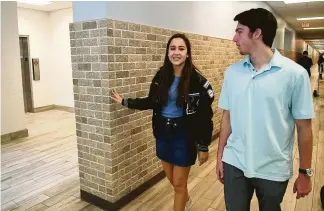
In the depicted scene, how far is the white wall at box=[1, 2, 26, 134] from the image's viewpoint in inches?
191

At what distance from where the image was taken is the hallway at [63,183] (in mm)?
2711

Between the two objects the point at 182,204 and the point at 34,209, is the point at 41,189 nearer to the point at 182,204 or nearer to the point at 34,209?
the point at 34,209

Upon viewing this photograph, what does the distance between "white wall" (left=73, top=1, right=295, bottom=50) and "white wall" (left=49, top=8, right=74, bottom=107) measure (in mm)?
4427

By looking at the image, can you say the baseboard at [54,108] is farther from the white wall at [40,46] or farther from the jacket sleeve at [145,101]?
the jacket sleeve at [145,101]

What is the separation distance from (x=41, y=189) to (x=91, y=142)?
1.04 metres

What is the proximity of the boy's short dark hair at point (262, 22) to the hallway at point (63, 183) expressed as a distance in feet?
6.08

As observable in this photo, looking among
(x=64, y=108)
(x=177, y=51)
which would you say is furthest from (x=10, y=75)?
(x=177, y=51)

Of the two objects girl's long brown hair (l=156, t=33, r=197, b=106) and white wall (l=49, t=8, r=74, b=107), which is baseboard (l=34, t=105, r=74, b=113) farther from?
girl's long brown hair (l=156, t=33, r=197, b=106)

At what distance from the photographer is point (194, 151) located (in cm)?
214

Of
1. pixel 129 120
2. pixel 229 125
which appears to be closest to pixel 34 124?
pixel 129 120

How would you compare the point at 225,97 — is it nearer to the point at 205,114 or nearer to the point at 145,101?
the point at 205,114

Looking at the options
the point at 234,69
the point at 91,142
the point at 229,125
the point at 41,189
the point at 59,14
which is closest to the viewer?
the point at 234,69

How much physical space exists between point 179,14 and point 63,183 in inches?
102

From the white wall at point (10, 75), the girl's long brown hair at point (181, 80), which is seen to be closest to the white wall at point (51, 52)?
the white wall at point (10, 75)
